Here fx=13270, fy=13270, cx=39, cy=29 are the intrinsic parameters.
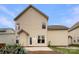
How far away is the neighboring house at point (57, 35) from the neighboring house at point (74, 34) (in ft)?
A: 0.14

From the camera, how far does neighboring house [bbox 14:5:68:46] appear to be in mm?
140875

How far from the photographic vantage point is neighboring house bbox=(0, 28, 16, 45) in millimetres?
140875

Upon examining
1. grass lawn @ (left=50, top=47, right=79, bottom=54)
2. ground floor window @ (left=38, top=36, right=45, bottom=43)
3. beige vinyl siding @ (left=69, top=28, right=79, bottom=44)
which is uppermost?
beige vinyl siding @ (left=69, top=28, right=79, bottom=44)

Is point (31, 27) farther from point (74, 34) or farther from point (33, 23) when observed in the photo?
point (74, 34)

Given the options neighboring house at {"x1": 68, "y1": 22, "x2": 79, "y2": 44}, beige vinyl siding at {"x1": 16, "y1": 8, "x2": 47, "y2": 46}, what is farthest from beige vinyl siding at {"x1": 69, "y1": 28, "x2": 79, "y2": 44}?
beige vinyl siding at {"x1": 16, "y1": 8, "x2": 47, "y2": 46}

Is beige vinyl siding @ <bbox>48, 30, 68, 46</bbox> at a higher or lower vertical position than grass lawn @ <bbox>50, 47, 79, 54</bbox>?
higher

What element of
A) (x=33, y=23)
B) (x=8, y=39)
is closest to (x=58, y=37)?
(x=33, y=23)

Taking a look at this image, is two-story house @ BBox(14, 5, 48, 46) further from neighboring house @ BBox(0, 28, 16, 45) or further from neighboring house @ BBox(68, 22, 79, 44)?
neighboring house @ BBox(68, 22, 79, 44)

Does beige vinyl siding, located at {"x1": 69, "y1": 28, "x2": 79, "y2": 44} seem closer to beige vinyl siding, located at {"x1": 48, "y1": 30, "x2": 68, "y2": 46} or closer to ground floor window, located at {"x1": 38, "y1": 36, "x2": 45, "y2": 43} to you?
beige vinyl siding, located at {"x1": 48, "y1": 30, "x2": 68, "y2": 46}

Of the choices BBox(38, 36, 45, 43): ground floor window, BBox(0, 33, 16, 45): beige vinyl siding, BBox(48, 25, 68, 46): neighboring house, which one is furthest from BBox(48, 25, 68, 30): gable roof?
BBox(0, 33, 16, 45): beige vinyl siding

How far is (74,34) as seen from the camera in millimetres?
140875

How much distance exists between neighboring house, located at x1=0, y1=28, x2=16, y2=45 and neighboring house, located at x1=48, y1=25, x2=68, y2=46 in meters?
0.39

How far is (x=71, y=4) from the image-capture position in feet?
462
